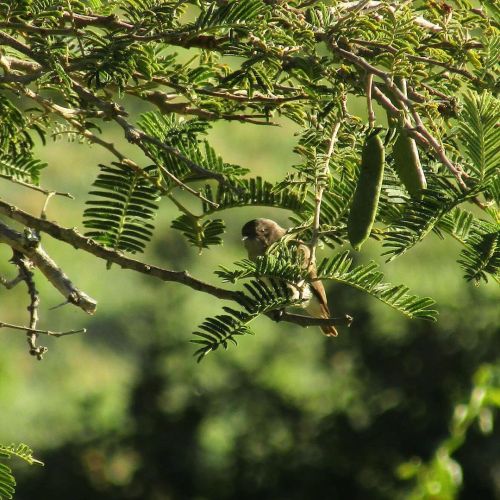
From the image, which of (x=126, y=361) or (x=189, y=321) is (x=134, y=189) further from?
(x=126, y=361)

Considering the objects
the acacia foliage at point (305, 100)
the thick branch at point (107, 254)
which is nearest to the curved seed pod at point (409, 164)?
the acacia foliage at point (305, 100)

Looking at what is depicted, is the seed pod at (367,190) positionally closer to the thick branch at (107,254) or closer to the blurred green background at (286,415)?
the thick branch at (107,254)

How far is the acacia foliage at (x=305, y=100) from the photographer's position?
1.52 m

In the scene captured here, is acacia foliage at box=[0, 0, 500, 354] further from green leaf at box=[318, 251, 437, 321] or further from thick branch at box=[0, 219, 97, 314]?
thick branch at box=[0, 219, 97, 314]

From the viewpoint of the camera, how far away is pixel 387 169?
1.68 meters

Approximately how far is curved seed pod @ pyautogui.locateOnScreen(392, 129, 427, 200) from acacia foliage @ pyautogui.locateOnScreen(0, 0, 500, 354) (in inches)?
0.6

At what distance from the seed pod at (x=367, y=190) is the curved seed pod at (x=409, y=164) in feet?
0.16

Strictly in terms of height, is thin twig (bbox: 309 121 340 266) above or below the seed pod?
above

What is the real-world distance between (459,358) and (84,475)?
74.4 inches

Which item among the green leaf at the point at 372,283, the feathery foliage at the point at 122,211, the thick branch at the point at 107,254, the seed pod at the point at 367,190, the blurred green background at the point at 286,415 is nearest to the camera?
the seed pod at the point at 367,190

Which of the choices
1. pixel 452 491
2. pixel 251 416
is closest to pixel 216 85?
pixel 452 491

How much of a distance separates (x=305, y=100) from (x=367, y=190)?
443 millimetres

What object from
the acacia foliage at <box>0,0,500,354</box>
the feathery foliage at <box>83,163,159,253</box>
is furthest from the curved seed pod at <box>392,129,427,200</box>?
the feathery foliage at <box>83,163,159,253</box>

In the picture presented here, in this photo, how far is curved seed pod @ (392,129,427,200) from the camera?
1463 millimetres
